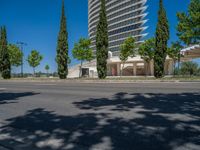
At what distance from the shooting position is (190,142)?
3.84 meters

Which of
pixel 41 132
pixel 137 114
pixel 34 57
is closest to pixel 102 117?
pixel 137 114

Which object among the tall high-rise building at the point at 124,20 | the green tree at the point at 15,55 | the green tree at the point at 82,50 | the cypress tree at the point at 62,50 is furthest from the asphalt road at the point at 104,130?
the tall high-rise building at the point at 124,20

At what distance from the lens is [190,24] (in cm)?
2852

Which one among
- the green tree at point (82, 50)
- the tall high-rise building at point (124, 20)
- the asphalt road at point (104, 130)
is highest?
the tall high-rise building at point (124, 20)

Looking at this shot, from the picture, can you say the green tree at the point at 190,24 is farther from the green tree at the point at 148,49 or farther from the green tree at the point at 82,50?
the green tree at the point at 82,50

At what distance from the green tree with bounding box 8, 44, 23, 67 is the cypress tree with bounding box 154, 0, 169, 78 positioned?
37708mm

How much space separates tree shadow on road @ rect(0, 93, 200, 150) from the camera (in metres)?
3.90

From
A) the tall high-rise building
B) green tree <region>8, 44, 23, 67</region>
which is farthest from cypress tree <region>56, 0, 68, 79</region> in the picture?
the tall high-rise building

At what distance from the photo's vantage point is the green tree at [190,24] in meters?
27.8

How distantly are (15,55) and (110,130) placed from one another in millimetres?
56534

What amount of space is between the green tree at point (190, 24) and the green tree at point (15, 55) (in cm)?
4084

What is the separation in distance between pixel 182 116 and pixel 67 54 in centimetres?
3247

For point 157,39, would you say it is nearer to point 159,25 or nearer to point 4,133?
point 159,25

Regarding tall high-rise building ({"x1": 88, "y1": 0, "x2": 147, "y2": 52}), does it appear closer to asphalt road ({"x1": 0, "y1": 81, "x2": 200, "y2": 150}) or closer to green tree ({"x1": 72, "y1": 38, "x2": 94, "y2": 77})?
green tree ({"x1": 72, "y1": 38, "x2": 94, "y2": 77})
